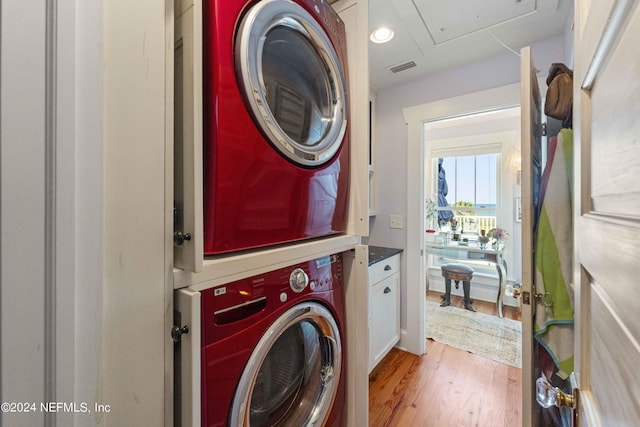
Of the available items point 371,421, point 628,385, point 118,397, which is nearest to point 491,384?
point 371,421

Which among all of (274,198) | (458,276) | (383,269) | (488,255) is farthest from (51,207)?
(488,255)

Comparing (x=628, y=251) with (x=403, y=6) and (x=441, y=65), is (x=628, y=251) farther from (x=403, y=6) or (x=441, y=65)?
(x=441, y=65)

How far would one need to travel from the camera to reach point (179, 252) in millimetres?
575

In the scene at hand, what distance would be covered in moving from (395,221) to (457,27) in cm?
146

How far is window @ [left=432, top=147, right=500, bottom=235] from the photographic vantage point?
11.7ft

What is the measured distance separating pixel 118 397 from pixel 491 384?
7.61ft

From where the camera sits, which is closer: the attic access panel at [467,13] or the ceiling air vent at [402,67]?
the attic access panel at [467,13]

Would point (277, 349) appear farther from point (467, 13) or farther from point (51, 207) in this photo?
point (467, 13)

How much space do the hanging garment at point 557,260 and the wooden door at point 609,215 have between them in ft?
1.93

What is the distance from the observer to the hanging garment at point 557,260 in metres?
1.04

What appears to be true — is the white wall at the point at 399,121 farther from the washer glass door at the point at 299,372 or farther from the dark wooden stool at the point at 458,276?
the washer glass door at the point at 299,372

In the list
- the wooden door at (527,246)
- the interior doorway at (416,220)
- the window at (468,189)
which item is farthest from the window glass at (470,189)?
the wooden door at (527,246)

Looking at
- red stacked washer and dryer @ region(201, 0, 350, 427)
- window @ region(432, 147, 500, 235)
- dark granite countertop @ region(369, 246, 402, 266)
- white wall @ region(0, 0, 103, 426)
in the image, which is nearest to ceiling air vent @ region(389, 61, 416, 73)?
red stacked washer and dryer @ region(201, 0, 350, 427)

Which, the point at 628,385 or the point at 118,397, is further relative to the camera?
the point at 118,397
